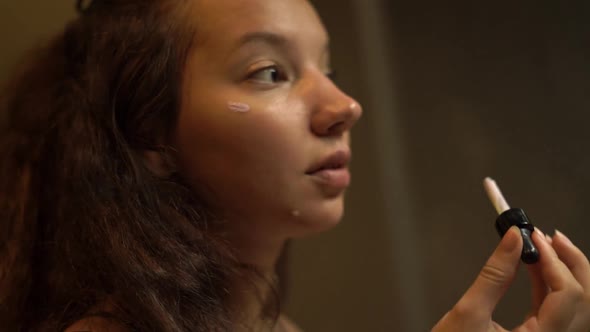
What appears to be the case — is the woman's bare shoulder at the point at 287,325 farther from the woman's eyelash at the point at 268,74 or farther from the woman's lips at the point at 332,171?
the woman's eyelash at the point at 268,74

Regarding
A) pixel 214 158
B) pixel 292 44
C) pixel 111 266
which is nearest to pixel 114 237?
pixel 111 266

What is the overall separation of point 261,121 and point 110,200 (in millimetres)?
201

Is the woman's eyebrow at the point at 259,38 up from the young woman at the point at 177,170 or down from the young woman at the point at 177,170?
up

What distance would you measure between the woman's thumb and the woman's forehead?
1.13 feet

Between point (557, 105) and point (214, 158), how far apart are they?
0.42 m

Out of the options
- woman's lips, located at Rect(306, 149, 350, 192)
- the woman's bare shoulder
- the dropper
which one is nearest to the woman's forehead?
woman's lips, located at Rect(306, 149, 350, 192)

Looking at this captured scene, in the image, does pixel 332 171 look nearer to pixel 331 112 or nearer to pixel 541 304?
pixel 331 112

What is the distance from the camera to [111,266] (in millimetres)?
646

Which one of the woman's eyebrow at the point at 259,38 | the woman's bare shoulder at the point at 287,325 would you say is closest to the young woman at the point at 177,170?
the woman's eyebrow at the point at 259,38

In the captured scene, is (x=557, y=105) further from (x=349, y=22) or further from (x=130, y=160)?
(x=130, y=160)

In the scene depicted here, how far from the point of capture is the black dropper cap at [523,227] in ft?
1.86

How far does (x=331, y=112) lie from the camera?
695 millimetres

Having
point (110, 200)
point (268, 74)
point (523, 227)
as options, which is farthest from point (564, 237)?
point (110, 200)

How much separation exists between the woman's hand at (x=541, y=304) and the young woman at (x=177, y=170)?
0.11ft
